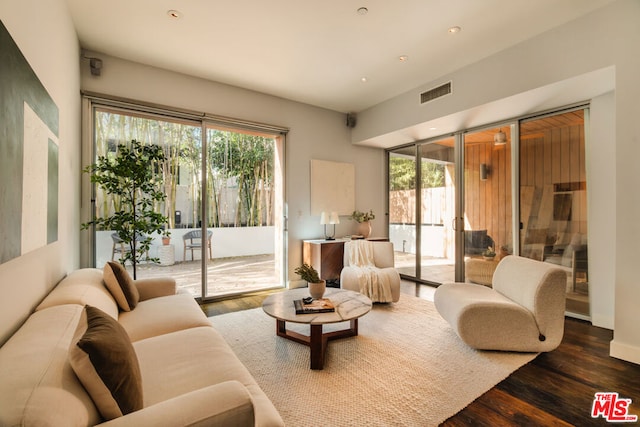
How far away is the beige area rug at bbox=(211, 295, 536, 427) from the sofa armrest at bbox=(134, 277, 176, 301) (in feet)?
2.19

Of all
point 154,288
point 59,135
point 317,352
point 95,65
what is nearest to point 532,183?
point 317,352

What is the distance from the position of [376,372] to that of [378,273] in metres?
1.57

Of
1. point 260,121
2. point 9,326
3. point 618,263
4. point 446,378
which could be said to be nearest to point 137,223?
point 9,326

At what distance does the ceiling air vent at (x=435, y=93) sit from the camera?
3.78m

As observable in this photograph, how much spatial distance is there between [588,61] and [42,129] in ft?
13.5

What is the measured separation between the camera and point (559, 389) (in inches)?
78.4

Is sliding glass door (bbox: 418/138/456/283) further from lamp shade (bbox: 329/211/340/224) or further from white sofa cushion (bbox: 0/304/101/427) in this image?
white sofa cushion (bbox: 0/304/101/427)

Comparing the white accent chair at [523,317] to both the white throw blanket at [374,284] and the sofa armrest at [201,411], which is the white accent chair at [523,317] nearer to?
the white throw blanket at [374,284]

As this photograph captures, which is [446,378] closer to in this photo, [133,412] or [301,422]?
[301,422]

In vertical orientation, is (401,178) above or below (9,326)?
above

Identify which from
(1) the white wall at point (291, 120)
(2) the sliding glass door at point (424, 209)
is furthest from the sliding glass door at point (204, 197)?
(2) the sliding glass door at point (424, 209)

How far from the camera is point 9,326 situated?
1.27 metres

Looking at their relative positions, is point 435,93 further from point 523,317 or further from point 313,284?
point 313,284

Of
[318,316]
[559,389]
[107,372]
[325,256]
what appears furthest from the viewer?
[325,256]
